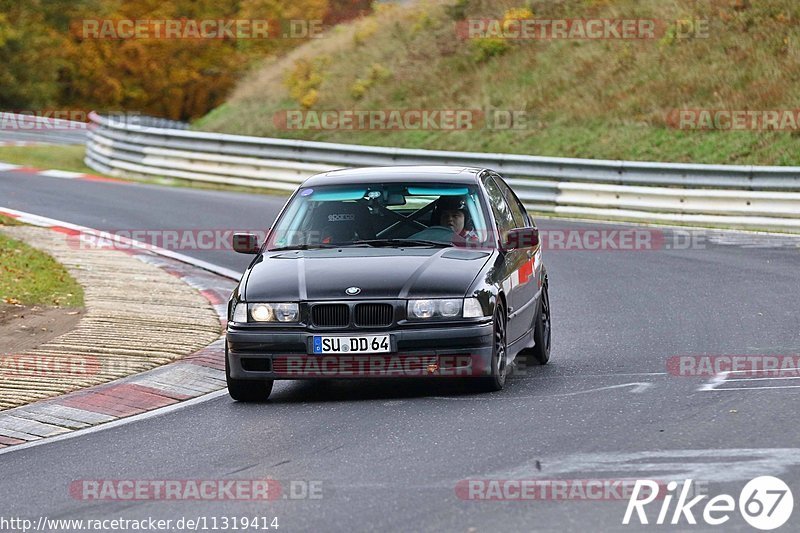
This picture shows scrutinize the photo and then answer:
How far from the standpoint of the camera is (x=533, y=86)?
33.3 m

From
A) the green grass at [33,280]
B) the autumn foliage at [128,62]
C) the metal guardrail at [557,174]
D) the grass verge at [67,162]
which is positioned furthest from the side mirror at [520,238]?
the autumn foliage at [128,62]

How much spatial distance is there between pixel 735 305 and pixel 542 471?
23.9 feet

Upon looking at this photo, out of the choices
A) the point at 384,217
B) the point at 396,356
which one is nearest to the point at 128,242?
the point at 384,217

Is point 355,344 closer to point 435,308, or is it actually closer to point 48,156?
point 435,308

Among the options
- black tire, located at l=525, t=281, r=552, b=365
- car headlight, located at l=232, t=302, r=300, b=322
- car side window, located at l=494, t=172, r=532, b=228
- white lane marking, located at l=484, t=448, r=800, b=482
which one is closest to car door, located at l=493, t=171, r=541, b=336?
car side window, located at l=494, t=172, r=532, b=228

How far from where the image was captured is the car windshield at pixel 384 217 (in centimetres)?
1069

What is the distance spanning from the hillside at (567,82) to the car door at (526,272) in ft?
47.4

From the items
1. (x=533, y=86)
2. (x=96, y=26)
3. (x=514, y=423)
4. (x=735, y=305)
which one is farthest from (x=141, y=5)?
(x=514, y=423)

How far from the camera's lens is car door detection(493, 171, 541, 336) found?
1097cm

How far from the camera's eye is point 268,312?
980 cm

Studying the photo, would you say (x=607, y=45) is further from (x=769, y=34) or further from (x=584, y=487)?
(x=584, y=487)

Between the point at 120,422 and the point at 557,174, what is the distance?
16.3 meters

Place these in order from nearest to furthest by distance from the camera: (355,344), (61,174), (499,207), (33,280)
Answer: (355,344)
(499,207)
(33,280)
(61,174)

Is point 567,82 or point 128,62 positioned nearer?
point 567,82
